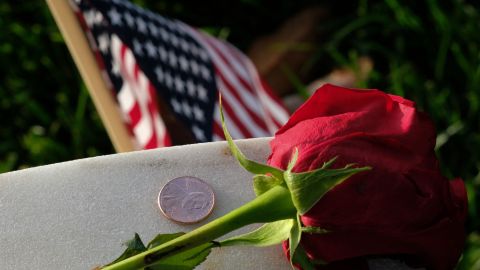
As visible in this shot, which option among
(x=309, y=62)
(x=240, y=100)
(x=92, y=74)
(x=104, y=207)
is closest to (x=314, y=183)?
(x=104, y=207)

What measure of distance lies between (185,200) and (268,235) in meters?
0.07

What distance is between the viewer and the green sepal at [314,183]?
1.35 feet

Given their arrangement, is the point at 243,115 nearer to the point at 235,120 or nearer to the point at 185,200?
the point at 235,120

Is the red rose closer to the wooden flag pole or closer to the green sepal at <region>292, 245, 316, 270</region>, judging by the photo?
the green sepal at <region>292, 245, 316, 270</region>

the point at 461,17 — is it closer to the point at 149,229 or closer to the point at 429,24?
the point at 429,24

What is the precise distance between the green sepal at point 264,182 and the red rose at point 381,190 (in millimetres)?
13

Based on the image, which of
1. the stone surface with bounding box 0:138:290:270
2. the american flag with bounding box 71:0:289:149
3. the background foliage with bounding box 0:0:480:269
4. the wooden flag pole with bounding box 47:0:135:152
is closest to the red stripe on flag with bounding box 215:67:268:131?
the american flag with bounding box 71:0:289:149

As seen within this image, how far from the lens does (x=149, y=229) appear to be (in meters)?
0.48

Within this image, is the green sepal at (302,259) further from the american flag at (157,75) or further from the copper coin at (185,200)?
the american flag at (157,75)

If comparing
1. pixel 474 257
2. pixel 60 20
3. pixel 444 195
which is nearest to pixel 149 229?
pixel 444 195

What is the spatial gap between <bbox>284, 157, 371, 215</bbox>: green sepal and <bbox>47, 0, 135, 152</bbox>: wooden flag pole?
52 cm

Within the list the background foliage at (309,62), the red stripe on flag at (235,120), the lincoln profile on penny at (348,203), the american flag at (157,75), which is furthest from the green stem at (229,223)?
the background foliage at (309,62)

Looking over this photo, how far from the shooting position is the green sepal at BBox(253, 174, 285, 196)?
1.44 ft

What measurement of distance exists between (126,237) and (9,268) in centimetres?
6
